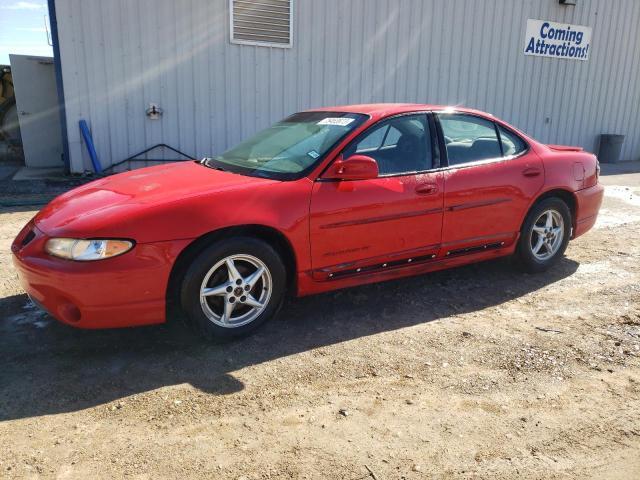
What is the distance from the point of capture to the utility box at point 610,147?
14.2 metres

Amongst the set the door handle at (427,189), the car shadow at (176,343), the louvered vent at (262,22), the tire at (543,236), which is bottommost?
the car shadow at (176,343)

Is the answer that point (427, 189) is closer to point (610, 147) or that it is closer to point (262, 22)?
point (262, 22)

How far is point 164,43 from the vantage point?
9.21m

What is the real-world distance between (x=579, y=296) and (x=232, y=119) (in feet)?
23.4

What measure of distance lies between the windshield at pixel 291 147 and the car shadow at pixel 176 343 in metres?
1.08

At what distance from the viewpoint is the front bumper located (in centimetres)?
307

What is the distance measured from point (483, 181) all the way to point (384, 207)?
102cm

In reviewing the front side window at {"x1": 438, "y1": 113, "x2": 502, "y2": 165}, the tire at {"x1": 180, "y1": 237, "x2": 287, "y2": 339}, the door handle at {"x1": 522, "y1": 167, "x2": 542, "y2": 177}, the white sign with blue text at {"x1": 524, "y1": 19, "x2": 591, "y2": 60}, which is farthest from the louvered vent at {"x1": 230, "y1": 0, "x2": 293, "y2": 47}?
the tire at {"x1": 180, "y1": 237, "x2": 287, "y2": 339}

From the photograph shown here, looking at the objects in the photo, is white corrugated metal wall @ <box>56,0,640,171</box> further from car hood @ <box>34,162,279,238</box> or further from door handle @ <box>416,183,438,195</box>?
door handle @ <box>416,183,438,195</box>

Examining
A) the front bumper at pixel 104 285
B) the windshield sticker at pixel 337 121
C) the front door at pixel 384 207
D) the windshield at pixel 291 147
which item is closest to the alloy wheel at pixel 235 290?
the front bumper at pixel 104 285

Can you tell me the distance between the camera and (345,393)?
3.00 meters

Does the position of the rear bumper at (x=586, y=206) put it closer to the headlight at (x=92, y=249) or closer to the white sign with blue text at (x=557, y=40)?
the headlight at (x=92, y=249)

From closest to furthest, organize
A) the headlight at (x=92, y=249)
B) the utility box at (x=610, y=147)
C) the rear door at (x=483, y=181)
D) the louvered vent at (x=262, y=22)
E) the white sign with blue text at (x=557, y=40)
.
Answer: the headlight at (x=92, y=249), the rear door at (x=483, y=181), the louvered vent at (x=262, y=22), the white sign with blue text at (x=557, y=40), the utility box at (x=610, y=147)

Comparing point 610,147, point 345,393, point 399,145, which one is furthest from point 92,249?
point 610,147
